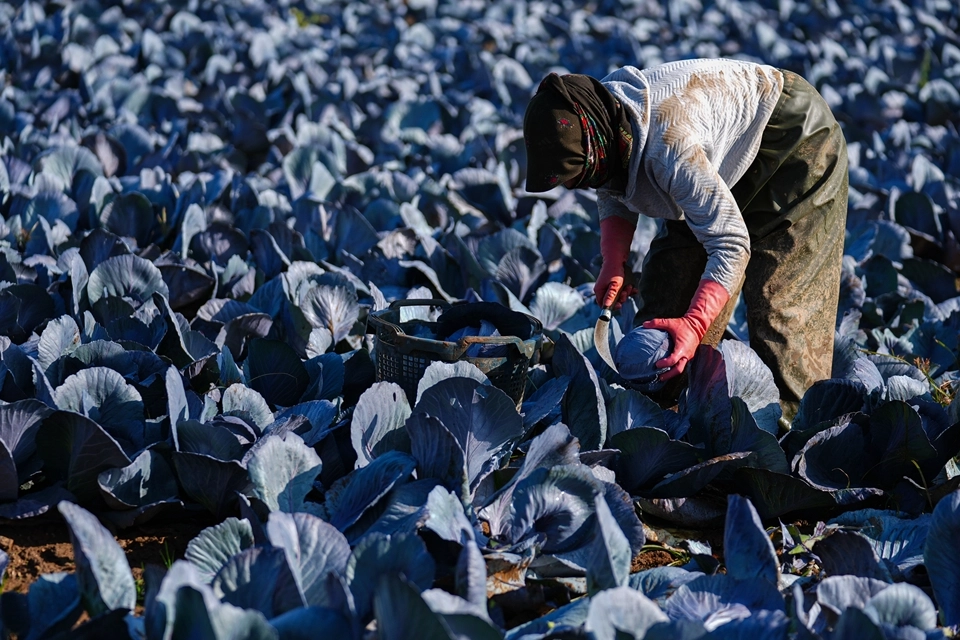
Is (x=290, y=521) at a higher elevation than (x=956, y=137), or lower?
higher

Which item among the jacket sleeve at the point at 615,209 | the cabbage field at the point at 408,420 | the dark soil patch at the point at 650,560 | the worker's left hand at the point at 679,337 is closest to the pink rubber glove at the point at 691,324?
the worker's left hand at the point at 679,337

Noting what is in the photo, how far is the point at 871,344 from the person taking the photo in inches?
122

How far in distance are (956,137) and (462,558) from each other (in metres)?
4.74

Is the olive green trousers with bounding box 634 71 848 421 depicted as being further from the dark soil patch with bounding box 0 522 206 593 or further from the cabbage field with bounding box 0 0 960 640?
the dark soil patch with bounding box 0 522 206 593

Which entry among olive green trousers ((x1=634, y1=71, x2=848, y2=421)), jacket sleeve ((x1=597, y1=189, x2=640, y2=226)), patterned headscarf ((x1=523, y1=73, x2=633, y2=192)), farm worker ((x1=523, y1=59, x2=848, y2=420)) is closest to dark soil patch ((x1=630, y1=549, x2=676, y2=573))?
farm worker ((x1=523, y1=59, x2=848, y2=420))

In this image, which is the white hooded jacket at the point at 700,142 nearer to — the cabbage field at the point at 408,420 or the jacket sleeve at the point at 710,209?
the jacket sleeve at the point at 710,209

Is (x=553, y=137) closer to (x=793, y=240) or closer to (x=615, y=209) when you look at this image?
(x=615, y=209)

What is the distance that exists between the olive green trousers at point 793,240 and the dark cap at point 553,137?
1.94 feet

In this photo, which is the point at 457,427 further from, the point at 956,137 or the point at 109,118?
the point at 956,137

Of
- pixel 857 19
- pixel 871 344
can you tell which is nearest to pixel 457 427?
pixel 871 344

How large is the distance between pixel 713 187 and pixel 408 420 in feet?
2.72

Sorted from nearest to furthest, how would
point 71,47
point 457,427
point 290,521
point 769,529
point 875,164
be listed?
point 290,521
point 457,427
point 769,529
point 875,164
point 71,47

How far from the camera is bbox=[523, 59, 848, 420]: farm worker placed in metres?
2.19

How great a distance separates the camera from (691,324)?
86.4 inches
